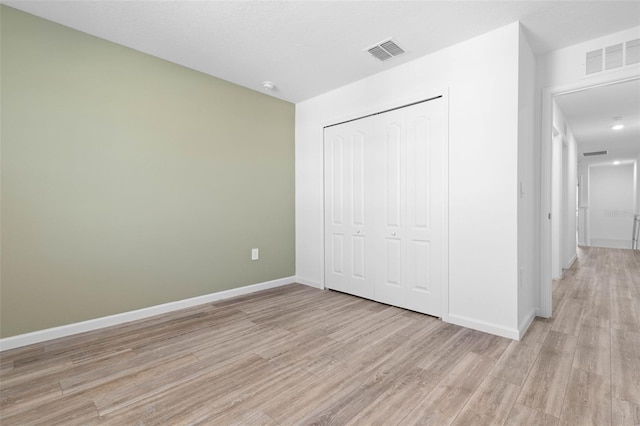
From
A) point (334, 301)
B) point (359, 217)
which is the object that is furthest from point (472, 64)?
point (334, 301)

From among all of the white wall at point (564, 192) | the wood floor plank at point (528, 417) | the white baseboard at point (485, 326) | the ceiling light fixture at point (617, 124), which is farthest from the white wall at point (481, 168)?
the ceiling light fixture at point (617, 124)

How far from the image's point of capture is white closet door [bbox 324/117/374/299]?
357 cm

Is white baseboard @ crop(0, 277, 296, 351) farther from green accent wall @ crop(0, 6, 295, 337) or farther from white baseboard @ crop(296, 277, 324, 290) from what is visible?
white baseboard @ crop(296, 277, 324, 290)

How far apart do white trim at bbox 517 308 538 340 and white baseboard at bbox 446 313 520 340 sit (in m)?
0.06

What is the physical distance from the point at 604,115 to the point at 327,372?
229 inches

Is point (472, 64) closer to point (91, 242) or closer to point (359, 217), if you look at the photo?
point (359, 217)

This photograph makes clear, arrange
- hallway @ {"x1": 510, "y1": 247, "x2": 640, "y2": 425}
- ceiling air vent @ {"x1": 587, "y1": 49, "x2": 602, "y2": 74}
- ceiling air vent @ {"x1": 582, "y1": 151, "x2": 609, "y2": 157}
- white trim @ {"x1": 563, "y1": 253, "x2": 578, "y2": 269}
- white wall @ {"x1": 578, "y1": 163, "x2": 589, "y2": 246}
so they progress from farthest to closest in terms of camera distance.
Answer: white wall @ {"x1": 578, "y1": 163, "x2": 589, "y2": 246}, ceiling air vent @ {"x1": 582, "y1": 151, "x2": 609, "y2": 157}, white trim @ {"x1": 563, "y1": 253, "x2": 578, "y2": 269}, ceiling air vent @ {"x1": 587, "y1": 49, "x2": 602, "y2": 74}, hallway @ {"x1": 510, "y1": 247, "x2": 640, "y2": 425}

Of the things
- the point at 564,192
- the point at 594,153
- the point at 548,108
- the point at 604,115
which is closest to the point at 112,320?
the point at 548,108

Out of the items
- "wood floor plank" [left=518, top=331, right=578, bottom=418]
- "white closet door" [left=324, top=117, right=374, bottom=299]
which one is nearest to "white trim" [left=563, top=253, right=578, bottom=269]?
"wood floor plank" [left=518, top=331, right=578, bottom=418]

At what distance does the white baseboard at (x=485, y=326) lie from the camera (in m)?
2.44

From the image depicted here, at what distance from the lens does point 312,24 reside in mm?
2494

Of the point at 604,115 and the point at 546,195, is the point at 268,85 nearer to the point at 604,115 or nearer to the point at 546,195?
the point at 546,195

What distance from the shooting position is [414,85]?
308 centimetres

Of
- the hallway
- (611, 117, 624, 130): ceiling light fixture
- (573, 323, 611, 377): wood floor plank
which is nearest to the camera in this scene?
the hallway
